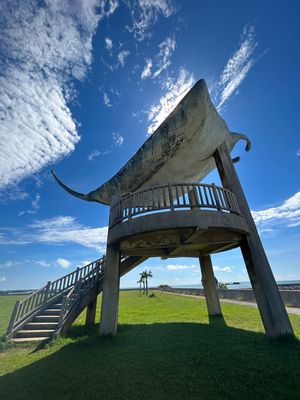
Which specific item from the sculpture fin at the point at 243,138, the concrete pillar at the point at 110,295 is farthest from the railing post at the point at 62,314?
the sculpture fin at the point at 243,138

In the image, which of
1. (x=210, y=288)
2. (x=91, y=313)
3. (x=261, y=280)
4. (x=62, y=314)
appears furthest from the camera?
(x=210, y=288)

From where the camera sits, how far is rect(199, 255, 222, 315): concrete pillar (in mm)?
11324

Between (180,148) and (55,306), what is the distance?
32.8 feet

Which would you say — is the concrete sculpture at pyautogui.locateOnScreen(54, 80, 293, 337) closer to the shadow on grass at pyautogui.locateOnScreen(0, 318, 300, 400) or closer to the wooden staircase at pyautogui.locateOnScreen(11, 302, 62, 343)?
the shadow on grass at pyautogui.locateOnScreen(0, 318, 300, 400)

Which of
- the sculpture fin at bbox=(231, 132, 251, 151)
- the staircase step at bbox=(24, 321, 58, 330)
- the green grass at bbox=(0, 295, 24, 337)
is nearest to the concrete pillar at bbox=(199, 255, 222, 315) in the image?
the sculpture fin at bbox=(231, 132, 251, 151)

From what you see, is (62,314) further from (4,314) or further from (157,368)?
(4,314)

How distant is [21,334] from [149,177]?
29.3 ft

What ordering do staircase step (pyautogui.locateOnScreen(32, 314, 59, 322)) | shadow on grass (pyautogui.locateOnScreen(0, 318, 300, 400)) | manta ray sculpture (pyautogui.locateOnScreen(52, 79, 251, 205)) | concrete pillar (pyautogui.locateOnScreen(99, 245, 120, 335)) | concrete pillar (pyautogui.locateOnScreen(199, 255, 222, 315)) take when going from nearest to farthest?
shadow on grass (pyautogui.locateOnScreen(0, 318, 300, 400))
concrete pillar (pyautogui.locateOnScreen(99, 245, 120, 335))
manta ray sculpture (pyautogui.locateOnScreen(52, 79, 251, 205))
staircase step (pyautogui.locateOnScreen(32, 314, 59, 322))
concrete pillar (pyautogui.locateOnScreen(199, 255, 222, 315))

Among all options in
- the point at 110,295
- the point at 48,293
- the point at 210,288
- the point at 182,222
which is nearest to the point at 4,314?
the point at 48,293

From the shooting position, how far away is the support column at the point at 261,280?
21.0ft

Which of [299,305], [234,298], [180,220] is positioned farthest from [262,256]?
[234,298]

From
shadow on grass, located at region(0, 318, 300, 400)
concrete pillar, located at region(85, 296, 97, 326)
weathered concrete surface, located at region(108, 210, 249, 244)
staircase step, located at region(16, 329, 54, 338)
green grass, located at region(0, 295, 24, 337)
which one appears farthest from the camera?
green grass, located at region(0, 295, 24, 337)

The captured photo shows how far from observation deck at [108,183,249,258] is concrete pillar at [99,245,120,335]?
60cm

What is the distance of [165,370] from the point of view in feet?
15.6
